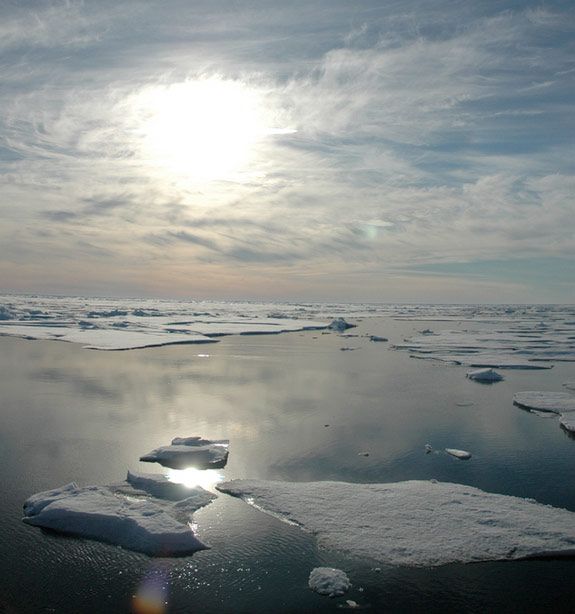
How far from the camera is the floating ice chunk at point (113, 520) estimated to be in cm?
652

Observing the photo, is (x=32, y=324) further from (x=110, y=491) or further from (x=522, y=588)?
(x=522, y=588)

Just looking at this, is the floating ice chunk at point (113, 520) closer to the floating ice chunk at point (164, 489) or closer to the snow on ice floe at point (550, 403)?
the floating ice chunk at point (164, 489)

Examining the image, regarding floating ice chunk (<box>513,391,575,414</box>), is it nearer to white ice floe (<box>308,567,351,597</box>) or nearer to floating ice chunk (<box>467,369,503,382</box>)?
floating ice chunk (<box>467,369,503,382</box>)

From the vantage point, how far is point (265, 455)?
1024cm

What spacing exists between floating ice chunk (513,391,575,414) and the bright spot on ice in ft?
30.8

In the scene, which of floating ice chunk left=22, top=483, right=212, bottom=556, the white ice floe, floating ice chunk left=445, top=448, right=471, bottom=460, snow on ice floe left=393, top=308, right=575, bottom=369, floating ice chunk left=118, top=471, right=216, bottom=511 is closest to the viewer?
the white ice floe

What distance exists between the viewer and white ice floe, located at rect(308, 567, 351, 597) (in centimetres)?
563

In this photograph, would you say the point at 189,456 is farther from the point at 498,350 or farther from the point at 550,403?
the point at 498,350

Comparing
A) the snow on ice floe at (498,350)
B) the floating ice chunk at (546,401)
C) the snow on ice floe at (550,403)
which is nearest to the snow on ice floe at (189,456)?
the snow on ice floe at (550,403)

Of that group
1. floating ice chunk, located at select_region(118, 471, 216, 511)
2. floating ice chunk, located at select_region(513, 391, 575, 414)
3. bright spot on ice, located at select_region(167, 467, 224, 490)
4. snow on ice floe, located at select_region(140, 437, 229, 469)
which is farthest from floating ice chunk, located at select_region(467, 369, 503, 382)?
floating ice chunk, located at select_region(118, 471, 216, 511)

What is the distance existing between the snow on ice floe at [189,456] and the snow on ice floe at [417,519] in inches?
42.8

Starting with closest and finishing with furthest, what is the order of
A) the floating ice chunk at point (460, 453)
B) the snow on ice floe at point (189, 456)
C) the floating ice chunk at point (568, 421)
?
1. the snow on ice floe at point (189, 456)
2. the floating ice chunk at point (460, 453)
3. the floating ice chunk at point (568, 421)

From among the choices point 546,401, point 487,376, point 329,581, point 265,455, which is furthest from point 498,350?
point 329,581

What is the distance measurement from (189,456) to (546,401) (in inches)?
408
